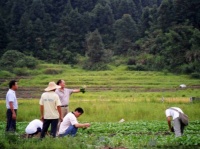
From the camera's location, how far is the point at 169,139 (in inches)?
350

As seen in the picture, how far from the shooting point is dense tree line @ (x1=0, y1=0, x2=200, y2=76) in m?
55.1

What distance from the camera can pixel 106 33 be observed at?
253 feet

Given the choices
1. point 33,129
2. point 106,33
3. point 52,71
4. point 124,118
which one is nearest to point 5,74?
point 52,71

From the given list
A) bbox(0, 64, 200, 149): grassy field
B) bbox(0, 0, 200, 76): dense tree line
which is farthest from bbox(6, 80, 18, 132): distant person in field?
bbox(0, 0, 200, 76): dense tree line

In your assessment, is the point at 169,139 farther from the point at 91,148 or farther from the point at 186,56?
the point at 186,56

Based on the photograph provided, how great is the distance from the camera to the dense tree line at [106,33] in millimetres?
55094

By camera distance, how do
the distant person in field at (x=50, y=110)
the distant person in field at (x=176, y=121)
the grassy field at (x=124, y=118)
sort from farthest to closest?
the distant person in field at (x=176, y=121)
the distant person in field at (x=50, y=110)
the grassy field at (x=124, y=118)

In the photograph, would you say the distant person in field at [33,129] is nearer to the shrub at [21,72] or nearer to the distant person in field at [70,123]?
the distant person in field at [70,123]

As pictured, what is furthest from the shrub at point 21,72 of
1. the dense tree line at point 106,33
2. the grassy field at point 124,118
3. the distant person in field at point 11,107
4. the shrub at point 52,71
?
the distant person in field at point 11,107

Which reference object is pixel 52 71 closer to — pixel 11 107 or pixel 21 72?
pixel 21 72

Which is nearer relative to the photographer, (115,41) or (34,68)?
(34,68)

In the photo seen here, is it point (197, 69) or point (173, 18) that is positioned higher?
point (173, 18)

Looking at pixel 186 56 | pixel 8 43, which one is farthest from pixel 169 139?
pixel 8 43

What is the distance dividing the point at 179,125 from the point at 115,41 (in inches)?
2530
